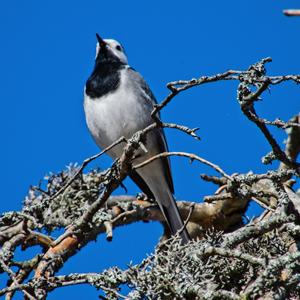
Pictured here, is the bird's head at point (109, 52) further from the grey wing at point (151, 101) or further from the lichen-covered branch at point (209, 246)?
the lichen-covered branch at point (209, 246)

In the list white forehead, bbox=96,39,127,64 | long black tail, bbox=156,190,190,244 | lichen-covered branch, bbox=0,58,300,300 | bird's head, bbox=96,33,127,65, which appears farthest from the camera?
white forehead, bbox=96,39,127,64

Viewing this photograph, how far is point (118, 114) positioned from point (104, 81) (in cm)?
36

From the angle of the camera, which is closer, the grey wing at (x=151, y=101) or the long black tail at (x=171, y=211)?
the long black tail at (x=171, y=211)

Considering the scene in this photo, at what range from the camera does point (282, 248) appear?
120 inches

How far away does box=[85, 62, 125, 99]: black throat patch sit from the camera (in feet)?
16.4

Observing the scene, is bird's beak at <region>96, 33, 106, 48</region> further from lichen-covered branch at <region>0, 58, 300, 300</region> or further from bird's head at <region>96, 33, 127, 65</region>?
lichen-covered branch at <region>0, 58, 300, 300</region>

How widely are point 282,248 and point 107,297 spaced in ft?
2.81

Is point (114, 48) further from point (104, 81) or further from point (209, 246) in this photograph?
point (209, 246)

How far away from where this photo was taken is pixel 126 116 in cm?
487

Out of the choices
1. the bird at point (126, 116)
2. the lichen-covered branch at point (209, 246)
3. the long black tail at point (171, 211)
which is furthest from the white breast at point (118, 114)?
the lichen-covered branch at point (209, 246)

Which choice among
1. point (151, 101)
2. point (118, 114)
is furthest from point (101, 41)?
point (118, 114)

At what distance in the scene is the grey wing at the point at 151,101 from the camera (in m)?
5.09

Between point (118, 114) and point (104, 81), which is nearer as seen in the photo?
point (118, 114)

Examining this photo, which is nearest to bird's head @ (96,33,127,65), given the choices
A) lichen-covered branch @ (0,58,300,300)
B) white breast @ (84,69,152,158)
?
white breast @ (84,69,152,158)
